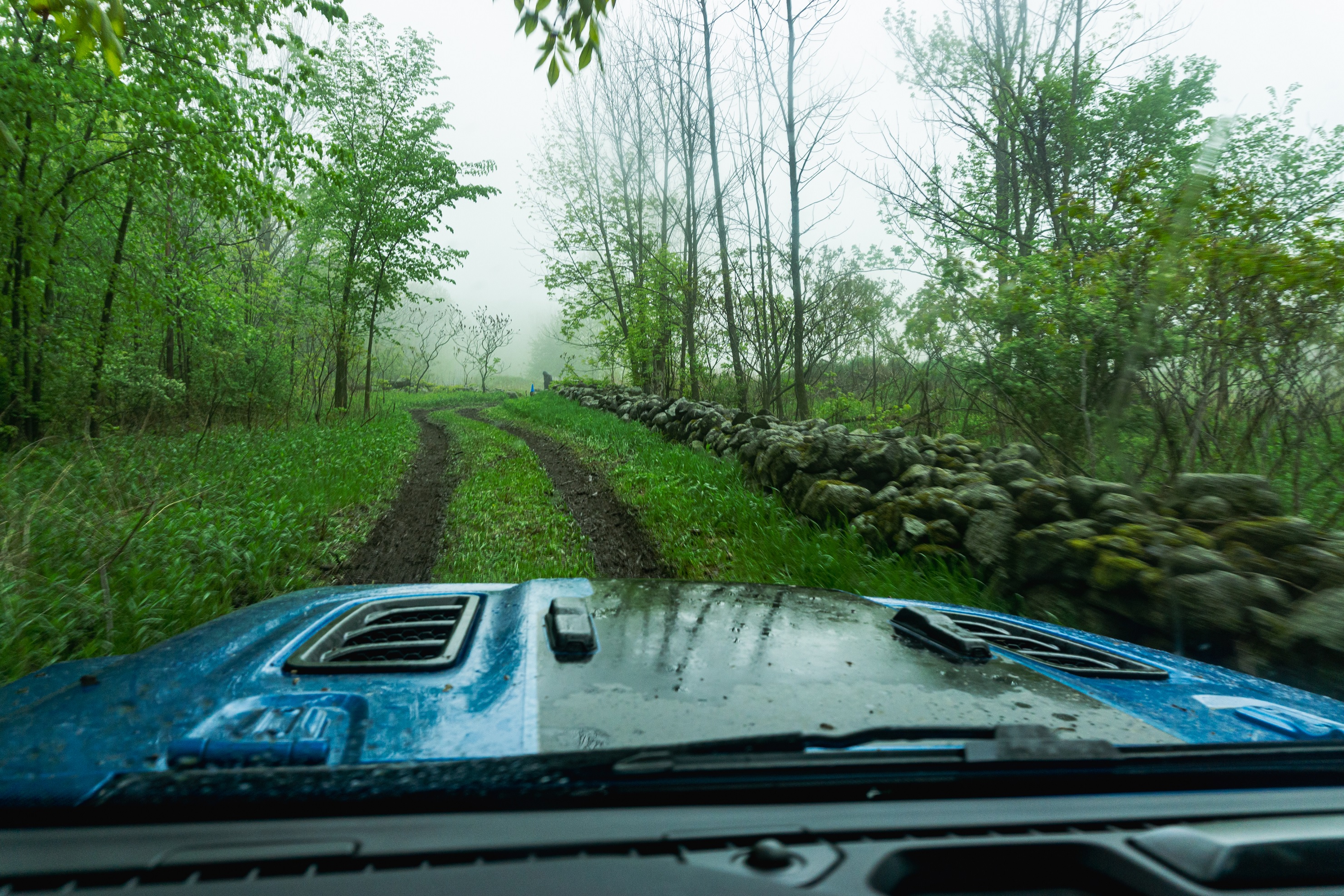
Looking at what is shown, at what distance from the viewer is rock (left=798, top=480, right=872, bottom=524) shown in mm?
5707

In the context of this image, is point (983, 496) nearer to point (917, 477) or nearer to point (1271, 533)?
point (917, 477)

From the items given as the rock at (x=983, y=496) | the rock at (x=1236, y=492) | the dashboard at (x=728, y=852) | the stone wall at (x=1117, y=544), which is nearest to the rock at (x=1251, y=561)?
the stone wall at (x=1117, y=544)

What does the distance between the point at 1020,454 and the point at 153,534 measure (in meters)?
7.33

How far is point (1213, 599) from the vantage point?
3.05 metres

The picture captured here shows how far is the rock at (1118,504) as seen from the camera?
3986 millimetres

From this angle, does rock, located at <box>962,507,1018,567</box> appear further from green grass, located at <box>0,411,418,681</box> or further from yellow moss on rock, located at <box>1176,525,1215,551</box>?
green grass, located at <box>0,411,418,681</box>

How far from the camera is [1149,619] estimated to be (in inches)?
129

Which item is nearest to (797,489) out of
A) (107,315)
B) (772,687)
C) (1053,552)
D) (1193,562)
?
(1053,552)

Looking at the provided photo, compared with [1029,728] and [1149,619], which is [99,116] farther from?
[1149,619]

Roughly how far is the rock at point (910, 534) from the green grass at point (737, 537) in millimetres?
138

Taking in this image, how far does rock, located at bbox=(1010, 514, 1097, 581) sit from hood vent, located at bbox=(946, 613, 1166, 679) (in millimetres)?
1949

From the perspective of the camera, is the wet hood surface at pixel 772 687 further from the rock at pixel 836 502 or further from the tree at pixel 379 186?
the tree at pixel 379 186

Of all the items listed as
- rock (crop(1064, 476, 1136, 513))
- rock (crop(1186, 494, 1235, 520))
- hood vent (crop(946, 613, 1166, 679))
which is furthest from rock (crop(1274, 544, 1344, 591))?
hood vent (crop(946, 613, 1166, 679))

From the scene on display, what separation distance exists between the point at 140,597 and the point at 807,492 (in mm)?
5271
